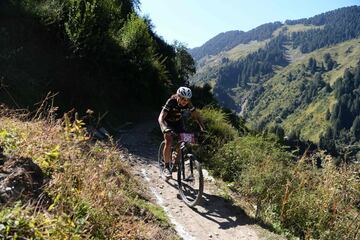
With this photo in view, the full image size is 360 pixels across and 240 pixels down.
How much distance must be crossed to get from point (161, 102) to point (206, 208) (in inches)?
588

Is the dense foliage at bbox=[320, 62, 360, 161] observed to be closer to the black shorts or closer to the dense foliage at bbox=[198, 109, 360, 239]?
the dense foliage at bbox=[198, 109, 360, 239]

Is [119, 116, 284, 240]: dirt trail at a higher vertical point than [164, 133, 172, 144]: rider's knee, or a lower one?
lower

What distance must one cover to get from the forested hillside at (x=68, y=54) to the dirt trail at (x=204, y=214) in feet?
18.8

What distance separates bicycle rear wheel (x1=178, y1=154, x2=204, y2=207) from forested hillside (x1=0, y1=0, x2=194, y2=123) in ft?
22.1

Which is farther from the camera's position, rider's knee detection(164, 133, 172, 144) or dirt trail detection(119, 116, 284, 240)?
rider's knee detection(164, 133, 172, 144)

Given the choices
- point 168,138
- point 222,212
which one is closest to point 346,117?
point 168,138

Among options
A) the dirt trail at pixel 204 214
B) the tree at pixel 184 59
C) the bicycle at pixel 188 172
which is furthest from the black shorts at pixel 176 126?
the tree at pixel 184 59

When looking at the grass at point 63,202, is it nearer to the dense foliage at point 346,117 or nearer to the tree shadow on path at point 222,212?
the tree shadow on path at point 222,212

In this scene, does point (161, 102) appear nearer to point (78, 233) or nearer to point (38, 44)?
point (38, 44)

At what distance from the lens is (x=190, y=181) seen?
8.75 m

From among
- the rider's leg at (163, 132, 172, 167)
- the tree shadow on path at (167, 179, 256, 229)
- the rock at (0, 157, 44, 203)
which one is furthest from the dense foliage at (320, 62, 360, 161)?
the rock at (0, 157, 44, 203)

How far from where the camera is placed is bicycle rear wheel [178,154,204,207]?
8402 millimetres

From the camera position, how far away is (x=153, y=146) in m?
15.3

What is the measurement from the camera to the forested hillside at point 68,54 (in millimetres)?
14195
